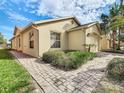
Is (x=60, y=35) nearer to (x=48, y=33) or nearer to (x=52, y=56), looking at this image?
(x=48, y=33)

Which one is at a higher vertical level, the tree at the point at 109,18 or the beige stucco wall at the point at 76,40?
the tree at the point at 109,18

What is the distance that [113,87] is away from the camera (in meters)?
4.93

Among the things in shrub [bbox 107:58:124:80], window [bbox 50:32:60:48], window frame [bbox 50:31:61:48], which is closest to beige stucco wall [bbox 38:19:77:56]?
window frame [bbox 50:31:61:48]

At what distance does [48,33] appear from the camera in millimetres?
14250

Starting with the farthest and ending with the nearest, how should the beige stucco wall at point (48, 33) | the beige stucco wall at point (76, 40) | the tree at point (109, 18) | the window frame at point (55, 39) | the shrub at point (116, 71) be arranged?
the tree at point (109, 18) < the window frame at point (55, 39) < the beige stucco wall at point (76, 40) < the beige stucco wall at point (48, 33) < the shrub at point (116, 71)

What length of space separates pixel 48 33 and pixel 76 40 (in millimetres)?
3553

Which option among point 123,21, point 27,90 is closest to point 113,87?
point 27,90

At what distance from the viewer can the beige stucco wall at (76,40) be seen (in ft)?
47.7

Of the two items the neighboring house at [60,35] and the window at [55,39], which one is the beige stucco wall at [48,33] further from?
the window at [55,39]

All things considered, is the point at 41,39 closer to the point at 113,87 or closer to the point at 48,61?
the point at 48,61

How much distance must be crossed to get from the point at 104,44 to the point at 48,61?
17221 mm

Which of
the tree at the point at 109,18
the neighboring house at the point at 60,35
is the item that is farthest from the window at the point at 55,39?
the tree at the point at 109,18

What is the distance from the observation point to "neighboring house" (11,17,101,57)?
1368cm

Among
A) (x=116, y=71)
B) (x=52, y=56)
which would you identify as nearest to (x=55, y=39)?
(x=52, y=56)
